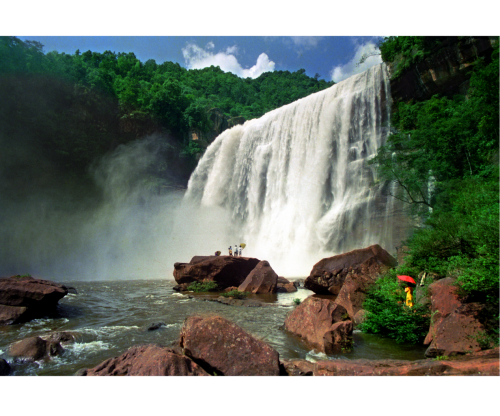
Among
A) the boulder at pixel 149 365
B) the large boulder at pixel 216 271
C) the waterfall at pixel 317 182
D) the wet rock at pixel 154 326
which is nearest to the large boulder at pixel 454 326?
the boulder at pixel 149 365

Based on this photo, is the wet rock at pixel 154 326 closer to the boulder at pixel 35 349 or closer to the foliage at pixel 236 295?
the boulder at pixel 35 349

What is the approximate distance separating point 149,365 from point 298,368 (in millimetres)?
2075

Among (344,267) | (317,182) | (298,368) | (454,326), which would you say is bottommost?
(298,368)

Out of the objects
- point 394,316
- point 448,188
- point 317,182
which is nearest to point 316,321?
point 394,316

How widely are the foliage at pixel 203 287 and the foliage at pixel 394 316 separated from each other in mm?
8258

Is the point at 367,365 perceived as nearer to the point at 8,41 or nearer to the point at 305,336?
the point at 305,336

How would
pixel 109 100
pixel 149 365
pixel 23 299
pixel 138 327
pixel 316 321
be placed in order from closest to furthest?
pixel 149 365 < pixel 316 321 < pixel 138 327 < pixel 23 299 < pixel 109 100

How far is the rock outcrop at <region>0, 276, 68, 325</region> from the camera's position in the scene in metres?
8.88

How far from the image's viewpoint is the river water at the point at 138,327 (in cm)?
596

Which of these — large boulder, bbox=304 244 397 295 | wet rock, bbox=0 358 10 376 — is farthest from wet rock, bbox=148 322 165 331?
large boulder, bbox=304 244 397 295

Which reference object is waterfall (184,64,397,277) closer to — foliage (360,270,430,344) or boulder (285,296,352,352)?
foliage (360,270,430,344)

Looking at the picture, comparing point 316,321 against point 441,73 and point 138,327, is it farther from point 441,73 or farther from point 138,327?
point 441,73

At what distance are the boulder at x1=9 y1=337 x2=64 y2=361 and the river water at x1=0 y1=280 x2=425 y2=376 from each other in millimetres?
131

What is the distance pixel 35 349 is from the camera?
238 inches
